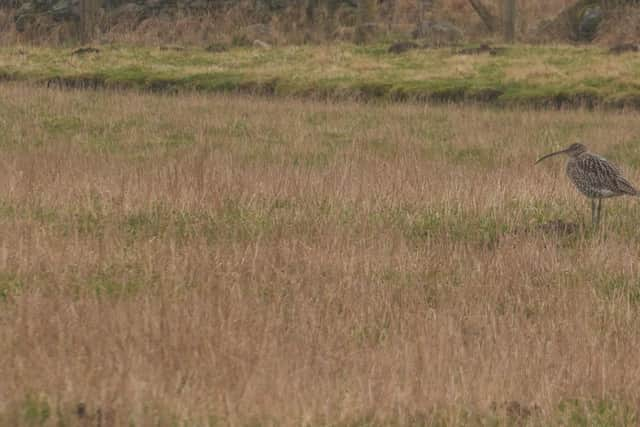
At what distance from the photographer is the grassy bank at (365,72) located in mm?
25391

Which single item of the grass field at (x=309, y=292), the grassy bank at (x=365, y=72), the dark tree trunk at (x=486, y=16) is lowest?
the grassy bank at (x=365, y=72)

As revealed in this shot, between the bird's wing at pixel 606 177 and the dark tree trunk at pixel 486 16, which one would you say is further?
the dark tree trunk at pixel 486 16

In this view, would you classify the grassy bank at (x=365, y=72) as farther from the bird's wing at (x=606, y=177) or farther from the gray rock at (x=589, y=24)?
the bird's wing at (x=606, y=177)

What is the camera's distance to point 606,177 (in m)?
11.3

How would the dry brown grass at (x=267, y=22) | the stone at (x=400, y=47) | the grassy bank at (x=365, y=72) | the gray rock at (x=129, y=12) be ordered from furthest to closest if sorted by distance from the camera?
the gray rock at (x=129, y=12)
the dry brown grass at (x=267, y=22)
the stone at (x=400, y=47)
the grassy bank at (x=365, y=72)

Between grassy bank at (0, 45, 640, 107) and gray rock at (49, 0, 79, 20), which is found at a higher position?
gray rock at (49, 0, 79, 20)

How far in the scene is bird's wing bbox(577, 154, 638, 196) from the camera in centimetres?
1124

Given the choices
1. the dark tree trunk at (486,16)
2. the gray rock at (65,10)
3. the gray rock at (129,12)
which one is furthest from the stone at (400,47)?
the gray rock at (65,10)

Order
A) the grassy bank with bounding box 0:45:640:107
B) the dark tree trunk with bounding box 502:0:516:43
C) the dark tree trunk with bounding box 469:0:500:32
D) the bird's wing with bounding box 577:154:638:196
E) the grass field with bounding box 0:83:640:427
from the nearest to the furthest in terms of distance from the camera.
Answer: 1. the grass field with bounding box 0:83:640:427
2. the bird's wing with bounding box 577:154:638:196
3. the grassy bank with bounding box 0:45:640:107
4. the dark tree trunk with bounding box 502:0:516:43
5. the dark tree trunk with bounding box 469:0:500:32

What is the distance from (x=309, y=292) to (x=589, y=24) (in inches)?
1182

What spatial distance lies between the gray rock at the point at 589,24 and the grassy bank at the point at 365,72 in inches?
204

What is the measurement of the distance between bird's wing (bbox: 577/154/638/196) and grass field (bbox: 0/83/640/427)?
0.45 m

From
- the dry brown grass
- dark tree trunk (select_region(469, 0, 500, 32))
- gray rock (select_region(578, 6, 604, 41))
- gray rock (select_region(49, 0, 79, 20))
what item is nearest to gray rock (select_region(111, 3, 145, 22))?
the dry brown grass

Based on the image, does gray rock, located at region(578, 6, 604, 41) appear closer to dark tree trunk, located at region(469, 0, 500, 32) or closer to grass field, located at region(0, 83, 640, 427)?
dark tree trunk, located at region(469, 0, 500, 32)
